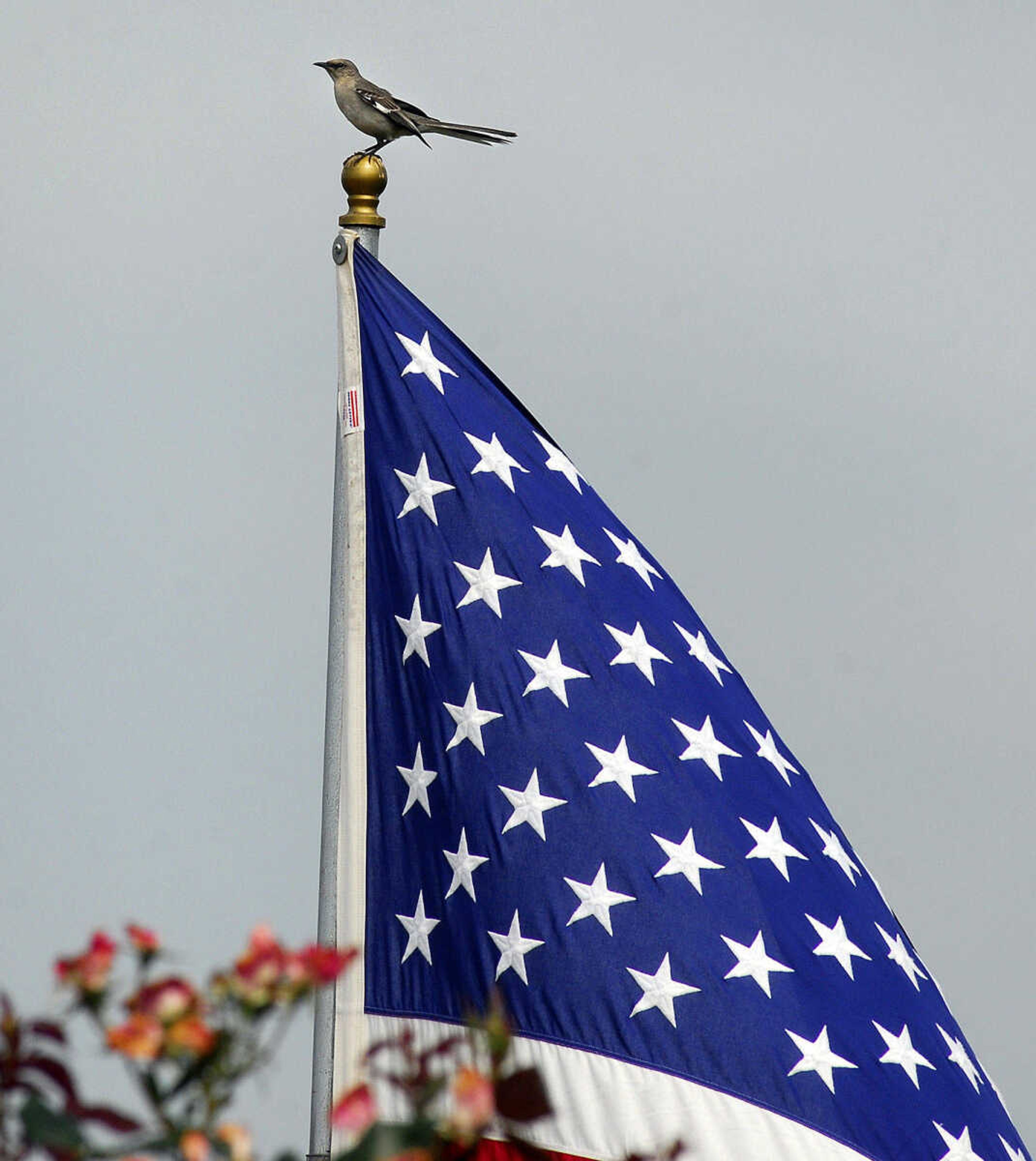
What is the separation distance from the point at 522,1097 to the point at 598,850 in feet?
28.5

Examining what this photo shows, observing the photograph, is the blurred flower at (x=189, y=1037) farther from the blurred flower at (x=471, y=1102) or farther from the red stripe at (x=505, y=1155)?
the red stripe at (x=505, y=1155)

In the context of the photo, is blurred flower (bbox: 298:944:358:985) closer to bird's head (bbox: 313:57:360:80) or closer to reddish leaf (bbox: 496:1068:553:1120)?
reddish leaf (bbox: 496:1068:553:1120)

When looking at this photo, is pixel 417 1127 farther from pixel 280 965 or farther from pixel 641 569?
Answer: pixel 641 569

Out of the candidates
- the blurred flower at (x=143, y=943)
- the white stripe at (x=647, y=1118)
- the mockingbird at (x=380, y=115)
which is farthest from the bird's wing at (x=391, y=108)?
the blurred flower at (x=143, y=943)

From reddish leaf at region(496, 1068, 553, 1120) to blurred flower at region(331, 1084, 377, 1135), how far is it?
0.56 ft

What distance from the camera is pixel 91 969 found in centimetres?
287

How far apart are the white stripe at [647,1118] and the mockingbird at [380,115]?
560 cm

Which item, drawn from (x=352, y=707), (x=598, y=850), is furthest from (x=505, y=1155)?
(x=352, y=707)

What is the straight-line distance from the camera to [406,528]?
12.3 metres

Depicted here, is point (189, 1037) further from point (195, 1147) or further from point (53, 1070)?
point (53, 1070)

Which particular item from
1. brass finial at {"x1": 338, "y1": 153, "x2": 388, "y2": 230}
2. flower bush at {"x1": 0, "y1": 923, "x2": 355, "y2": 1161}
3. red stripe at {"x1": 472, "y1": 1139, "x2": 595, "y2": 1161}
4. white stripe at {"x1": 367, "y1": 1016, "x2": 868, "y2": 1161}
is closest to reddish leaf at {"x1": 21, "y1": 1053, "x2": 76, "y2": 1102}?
flower bush at {"x1": 0, "y1": 923, "x2": 355, "y2": 1161}

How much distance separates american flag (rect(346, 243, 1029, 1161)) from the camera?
432 inches

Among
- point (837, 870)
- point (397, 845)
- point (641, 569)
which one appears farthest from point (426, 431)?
point (837, 870)

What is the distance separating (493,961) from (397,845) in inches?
38.9
